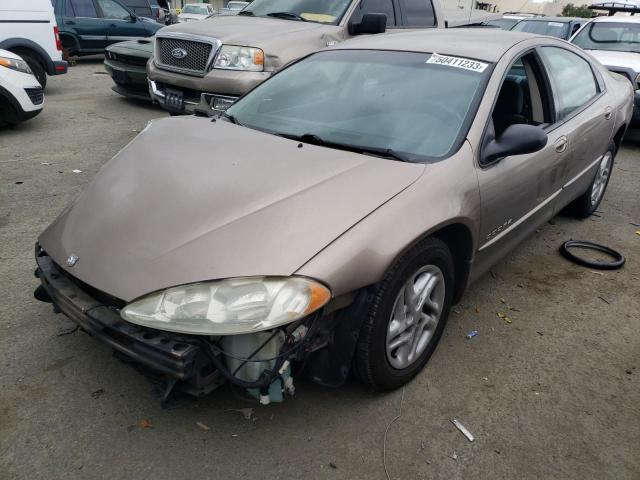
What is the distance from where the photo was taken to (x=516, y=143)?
102 inches

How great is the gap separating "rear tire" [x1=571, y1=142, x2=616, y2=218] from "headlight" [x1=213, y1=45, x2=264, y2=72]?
11.4 feet

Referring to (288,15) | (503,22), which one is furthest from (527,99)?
(503,22)

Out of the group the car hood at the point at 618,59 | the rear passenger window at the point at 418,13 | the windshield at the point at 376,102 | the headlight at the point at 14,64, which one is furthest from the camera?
the car hood at the point at 618,59

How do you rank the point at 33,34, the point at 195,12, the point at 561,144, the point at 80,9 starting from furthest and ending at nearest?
the point at 195,12, the point at 80,9, the point at 33,34, the point at 561,144

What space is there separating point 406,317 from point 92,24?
12324 millimetres

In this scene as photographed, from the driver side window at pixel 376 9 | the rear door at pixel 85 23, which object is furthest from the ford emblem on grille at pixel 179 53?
the rear door at pixel 85 23

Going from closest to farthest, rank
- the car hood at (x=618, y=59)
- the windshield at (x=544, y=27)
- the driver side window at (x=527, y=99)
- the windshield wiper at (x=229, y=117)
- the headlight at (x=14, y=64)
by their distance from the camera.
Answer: the windshield wiper at (x=229, y=117)
the driver side window at (x=527, y=99)
the headlight at (x=14, y=64)
the car hood at (x=618, y=59)
the windshield at (x=544, y=27)

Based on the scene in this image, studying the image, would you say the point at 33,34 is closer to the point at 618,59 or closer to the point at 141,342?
the point at 141,342

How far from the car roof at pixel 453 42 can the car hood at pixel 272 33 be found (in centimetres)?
245

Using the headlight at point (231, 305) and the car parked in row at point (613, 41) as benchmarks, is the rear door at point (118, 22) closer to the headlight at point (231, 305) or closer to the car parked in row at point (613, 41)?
the car parked in row at point (613, 41)

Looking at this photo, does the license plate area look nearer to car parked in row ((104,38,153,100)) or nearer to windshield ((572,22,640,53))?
car parked in row ((104,38,153,100))

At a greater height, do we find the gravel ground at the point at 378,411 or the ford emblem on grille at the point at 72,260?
the ford emblem on grille at the point at 72,260

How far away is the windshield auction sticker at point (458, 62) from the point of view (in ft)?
9.48

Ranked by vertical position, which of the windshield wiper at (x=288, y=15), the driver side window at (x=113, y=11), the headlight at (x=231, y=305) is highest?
the windshield wiper at (x=288, y=15)
